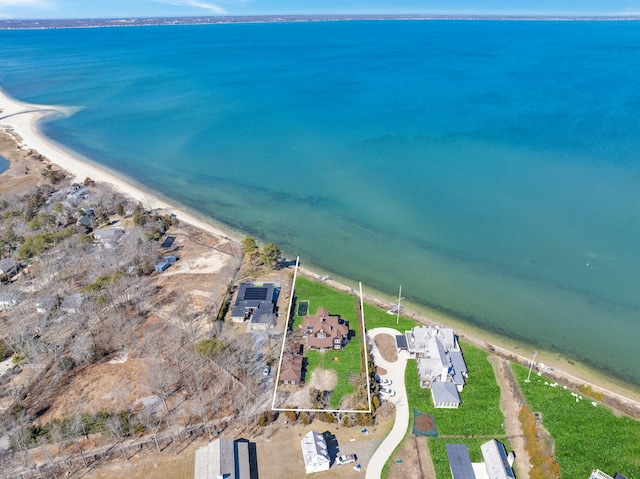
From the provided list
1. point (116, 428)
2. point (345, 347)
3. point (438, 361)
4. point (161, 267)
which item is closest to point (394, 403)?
point (438, 361)

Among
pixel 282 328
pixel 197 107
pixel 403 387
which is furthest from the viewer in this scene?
pixel 197 107

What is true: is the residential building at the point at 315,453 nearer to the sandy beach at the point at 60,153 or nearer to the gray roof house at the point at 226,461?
the gray roof house at the point at 226,461

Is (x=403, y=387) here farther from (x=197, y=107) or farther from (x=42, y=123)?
(x=42, y=123)

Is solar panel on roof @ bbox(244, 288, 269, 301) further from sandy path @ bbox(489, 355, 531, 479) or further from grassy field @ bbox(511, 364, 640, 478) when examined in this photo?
grassy field @ bbox(511, 364, 640, 478)

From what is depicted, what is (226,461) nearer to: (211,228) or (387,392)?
(387,392)

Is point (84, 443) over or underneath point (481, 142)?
underneath

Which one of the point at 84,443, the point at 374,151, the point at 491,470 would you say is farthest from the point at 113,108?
the point at 491,470

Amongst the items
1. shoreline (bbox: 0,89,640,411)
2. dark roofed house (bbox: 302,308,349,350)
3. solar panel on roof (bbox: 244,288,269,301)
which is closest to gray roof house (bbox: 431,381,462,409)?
shoreline (bbox: 0,89,640,411)
